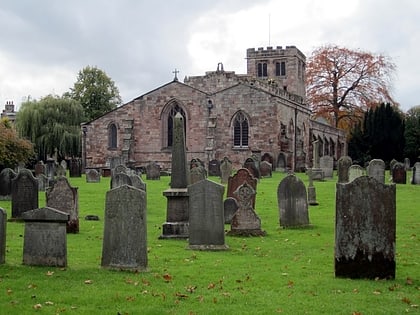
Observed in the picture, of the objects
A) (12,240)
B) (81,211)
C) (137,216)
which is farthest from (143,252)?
(81,211)

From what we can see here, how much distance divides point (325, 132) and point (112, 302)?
56.0m

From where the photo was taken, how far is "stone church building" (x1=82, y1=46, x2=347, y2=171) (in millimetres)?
49625

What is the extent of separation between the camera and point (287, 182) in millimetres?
16719

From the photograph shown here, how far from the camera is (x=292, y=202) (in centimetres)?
1681

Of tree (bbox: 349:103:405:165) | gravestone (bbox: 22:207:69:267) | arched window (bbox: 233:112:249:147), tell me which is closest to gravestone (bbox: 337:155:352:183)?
gravestone (bbox: 22:207:69:267)

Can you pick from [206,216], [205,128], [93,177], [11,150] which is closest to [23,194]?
[206,216]

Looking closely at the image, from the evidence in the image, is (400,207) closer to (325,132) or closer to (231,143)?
(231,143)

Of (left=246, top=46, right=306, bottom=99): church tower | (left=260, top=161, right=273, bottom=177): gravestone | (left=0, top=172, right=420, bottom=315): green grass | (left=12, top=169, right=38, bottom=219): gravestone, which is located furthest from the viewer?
(left=246, top=46, right=306, bottom=99): church tower

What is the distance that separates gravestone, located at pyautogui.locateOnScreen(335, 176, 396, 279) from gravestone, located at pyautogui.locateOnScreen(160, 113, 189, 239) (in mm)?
5586

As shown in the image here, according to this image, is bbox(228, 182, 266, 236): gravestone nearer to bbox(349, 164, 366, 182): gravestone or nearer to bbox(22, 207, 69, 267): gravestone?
bbox(22, 207, 69, 267): gravestone

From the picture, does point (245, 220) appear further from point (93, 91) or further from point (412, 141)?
point (93, 91)

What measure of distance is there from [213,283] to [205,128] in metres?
41.3

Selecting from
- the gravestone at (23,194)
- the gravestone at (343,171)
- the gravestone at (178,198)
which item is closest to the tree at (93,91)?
the gravestone at (343,171)

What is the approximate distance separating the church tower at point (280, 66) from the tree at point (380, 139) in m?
26.1
